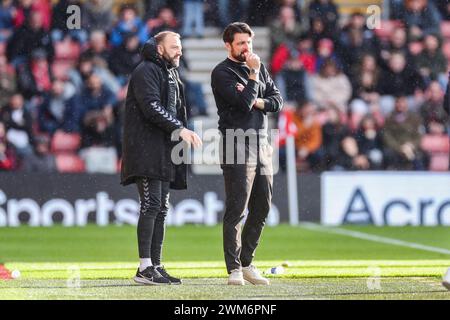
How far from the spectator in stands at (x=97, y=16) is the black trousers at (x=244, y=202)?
11052 mm

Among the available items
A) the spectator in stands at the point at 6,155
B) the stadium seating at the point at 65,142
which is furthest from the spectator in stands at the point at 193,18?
the spectator in stands at the point at 6,155

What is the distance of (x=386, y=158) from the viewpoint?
21.5 m

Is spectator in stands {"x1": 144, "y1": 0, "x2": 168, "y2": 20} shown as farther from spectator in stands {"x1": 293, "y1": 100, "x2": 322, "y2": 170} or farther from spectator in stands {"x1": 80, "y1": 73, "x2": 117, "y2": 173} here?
spectator in stands {"x1": 293, "y1": 100, "x2": 322, "y2": 170}

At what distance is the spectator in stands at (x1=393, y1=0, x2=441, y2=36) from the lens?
75.1 feet

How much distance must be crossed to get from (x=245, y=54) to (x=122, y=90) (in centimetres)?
1065

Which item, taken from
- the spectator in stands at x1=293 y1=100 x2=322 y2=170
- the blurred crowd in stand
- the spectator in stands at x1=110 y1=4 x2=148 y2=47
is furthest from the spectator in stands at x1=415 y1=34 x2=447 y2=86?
the spectator in stands at x1=110 y1=4 x2=148 y2=47

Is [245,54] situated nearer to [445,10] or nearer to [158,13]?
[158,13]

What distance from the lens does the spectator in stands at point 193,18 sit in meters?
22.2

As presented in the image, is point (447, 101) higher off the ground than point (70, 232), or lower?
higher

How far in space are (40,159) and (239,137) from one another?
10254 mm

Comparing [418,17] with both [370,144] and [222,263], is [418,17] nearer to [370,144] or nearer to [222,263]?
[370,144]

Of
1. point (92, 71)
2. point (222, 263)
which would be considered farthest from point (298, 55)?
point (222, 263)
